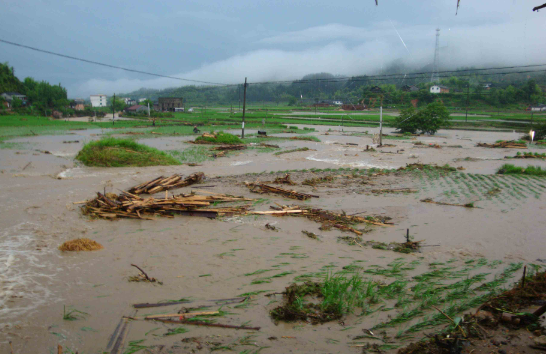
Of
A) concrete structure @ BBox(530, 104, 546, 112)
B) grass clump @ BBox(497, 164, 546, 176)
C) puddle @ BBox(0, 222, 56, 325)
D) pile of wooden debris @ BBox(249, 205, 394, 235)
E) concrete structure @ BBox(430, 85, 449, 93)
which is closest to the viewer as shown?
puddle @ BBox(0, 222, 56, 325)

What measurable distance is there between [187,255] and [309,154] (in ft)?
55.7

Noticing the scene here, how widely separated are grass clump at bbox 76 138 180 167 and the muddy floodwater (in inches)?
112

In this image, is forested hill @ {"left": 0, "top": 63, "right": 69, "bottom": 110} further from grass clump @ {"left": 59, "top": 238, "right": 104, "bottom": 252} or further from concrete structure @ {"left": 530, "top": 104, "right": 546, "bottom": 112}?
concrete structure @ {"left": 530, "top": 104, "right": 546, "bottom": 112}

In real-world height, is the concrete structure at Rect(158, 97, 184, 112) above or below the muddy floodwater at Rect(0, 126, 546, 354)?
above

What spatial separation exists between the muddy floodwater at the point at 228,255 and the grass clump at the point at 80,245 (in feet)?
0.47

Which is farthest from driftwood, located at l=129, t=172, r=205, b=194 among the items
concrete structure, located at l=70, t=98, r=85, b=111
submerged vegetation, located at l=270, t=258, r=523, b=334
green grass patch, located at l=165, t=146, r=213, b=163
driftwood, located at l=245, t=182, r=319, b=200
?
concrete structure, located at l=70, t=98, r=85, b=111

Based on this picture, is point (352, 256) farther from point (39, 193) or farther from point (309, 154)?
point (309, 154)

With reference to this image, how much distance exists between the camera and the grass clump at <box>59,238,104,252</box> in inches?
254

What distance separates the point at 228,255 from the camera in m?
6.44

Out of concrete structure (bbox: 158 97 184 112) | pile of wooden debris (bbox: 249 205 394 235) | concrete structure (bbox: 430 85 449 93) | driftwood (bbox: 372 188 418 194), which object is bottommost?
pile of wooden debris (bbox: 249 205 394 235)

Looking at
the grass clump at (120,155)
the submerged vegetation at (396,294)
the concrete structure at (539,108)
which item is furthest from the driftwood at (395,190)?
the concrete structure at (539,108)

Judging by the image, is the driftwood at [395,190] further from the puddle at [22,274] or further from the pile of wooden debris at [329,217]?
the puddle at [22,274]

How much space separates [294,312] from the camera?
4.38 metres

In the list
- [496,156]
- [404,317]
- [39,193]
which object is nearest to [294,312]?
[404,317]
